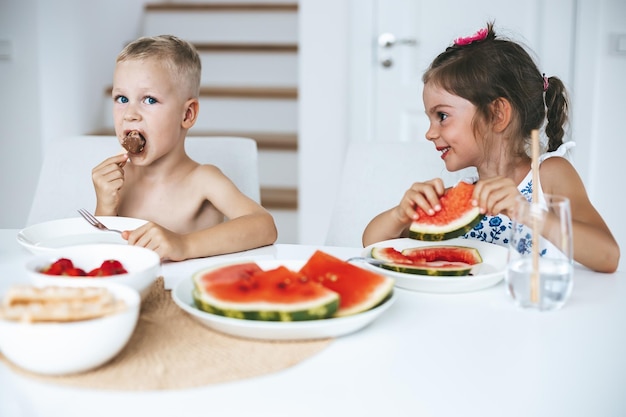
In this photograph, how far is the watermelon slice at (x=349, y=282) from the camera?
1064 mm

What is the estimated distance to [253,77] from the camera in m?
5.06

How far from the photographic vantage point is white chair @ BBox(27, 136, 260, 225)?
2062 mm

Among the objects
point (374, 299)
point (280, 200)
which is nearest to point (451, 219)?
point (374, 299)

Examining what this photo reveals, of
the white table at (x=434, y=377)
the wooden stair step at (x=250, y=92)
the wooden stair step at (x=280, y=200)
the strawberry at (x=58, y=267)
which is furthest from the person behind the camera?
the wooden stair step at (x=250, y=92)

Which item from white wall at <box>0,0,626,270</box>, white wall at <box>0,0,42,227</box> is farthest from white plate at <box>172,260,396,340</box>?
white wall at <box>0,0,42,227</box>

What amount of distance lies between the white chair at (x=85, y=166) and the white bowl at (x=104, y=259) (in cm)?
86

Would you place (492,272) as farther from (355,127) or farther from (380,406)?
(355,127)

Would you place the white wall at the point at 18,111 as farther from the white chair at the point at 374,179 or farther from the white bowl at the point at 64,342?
the white bowl at the point at 64,342

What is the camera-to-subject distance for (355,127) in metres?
3.72

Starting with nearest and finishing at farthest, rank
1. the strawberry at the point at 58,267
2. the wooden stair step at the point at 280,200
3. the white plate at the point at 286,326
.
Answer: the white plate at the point at 286,326
the strawberry at the point at 58,267
the wooden stair step at the point at 280,200

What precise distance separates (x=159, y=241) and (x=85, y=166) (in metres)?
0.77

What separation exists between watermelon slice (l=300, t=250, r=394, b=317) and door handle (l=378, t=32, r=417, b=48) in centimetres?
268

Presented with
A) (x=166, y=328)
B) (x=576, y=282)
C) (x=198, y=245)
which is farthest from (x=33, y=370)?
(x=576, y=282)

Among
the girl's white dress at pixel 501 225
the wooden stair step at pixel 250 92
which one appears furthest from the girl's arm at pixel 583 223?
the wooden stair step at pixel 250 92
